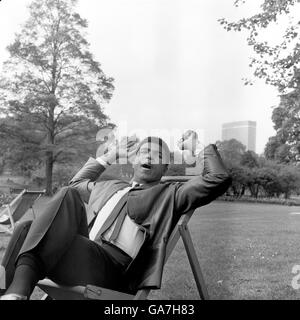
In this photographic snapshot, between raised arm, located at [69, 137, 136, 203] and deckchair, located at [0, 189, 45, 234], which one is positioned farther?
deckchair, located at [0, 189, 45, 234]

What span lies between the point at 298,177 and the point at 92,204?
4.67 ft

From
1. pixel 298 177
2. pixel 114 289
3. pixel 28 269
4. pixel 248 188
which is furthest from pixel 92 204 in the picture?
pixel 298 177

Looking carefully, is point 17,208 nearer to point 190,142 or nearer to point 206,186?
point 190,142

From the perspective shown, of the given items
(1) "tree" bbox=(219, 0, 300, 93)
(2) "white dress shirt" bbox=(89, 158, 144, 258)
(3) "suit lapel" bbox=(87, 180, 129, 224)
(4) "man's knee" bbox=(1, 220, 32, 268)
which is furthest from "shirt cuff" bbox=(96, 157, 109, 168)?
(1) "tree" bbox=(219, 0, 300, 93)

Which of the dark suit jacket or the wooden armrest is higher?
the dark suit jacket

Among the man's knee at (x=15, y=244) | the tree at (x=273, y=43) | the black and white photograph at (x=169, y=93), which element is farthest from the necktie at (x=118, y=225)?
the tree at (x=273, y=43)

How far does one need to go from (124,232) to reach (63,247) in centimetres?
33

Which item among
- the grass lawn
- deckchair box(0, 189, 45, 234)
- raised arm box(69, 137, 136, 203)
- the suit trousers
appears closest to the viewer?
the suit trousers

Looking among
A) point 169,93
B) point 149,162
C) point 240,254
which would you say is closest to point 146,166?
point 149,162

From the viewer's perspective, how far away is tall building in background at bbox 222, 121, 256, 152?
9.51 ft

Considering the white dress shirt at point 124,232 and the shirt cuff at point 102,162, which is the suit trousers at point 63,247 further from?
the shirt cuff at point 102,162

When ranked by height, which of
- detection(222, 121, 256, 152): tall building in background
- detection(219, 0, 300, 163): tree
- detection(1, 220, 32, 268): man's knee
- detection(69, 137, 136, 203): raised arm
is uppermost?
detection(219, 0, 300, 163): tree

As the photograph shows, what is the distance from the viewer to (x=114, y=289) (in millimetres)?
1752

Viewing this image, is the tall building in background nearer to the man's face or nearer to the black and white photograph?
the black and white photograph
